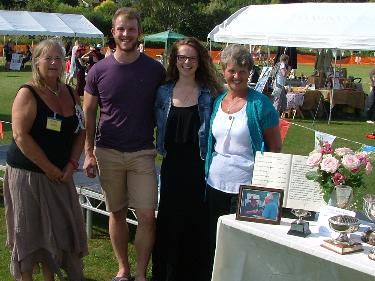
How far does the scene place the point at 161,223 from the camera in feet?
12.2

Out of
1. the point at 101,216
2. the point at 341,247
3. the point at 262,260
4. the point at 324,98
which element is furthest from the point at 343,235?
the point at 324,98

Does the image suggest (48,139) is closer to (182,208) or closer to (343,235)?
(182,208)

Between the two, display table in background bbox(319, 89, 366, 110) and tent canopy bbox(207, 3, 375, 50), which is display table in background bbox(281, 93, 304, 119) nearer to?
display table in background bbox(319, 89, 366, 110)

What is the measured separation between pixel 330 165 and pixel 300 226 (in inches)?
12.9

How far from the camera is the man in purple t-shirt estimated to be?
345 centimetres

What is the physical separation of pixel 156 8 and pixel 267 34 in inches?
1475

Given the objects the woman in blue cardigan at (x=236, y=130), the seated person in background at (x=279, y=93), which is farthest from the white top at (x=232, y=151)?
the seated person in background at (x=279, y=93)

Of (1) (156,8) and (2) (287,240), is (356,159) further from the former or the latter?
(1) (156,8)

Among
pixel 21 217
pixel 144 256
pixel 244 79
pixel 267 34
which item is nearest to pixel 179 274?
pixel 144 256

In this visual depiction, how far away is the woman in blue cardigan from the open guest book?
31cm

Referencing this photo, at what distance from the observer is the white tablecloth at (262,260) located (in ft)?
9.25

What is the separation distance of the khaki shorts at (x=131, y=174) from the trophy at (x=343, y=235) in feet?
4.59

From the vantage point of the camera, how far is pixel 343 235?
8.24 feet

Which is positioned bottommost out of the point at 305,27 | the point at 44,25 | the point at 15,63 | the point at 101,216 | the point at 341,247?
the point at 101,216
